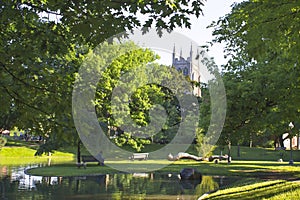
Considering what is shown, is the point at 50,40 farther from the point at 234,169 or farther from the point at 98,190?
the point at 234,169

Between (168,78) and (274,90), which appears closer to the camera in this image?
(274,90)

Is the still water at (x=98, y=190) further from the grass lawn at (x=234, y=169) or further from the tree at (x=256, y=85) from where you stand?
the tree at (x=256, y=85)

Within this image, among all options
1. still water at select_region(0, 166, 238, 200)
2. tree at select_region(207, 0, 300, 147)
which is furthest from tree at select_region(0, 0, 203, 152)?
still water at select_region(0, 166, 238, 200)

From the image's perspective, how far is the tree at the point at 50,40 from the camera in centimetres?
561

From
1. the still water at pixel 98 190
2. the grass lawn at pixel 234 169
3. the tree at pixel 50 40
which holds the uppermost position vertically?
the tree at pixel 50 40

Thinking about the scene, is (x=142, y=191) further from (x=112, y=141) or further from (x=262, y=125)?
(x=112, y=141)

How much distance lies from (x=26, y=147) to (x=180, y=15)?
42148 mm

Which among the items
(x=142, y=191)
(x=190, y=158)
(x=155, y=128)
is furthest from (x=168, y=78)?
(x=142, y=191)

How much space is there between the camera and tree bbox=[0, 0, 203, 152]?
561cm

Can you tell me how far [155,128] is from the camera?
131ft

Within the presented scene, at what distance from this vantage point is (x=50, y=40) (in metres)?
6.12

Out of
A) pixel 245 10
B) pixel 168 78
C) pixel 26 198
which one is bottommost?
pixel 26 198

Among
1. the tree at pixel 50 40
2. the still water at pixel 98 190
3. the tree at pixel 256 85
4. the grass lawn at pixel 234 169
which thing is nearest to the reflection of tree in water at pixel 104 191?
the still water at pixel 98 190

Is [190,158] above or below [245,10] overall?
below
